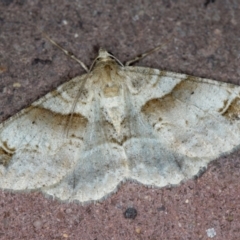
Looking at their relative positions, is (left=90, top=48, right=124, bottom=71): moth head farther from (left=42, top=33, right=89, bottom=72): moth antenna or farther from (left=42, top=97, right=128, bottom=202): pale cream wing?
(left=42, top=97, right=128, bottom=202): pale cream wing

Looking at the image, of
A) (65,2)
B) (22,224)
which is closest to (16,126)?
(22,224)

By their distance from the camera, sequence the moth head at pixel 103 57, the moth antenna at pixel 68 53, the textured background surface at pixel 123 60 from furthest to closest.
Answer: the moth antenna at pixel 68 53 → the moth head at pixel 103 57 → the textured background surface at pixel 123 60

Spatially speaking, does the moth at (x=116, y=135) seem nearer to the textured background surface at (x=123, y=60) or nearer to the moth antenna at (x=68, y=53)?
the textured background surface at (x=123, y=60)

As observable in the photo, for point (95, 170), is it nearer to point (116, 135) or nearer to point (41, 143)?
point (116, 135)

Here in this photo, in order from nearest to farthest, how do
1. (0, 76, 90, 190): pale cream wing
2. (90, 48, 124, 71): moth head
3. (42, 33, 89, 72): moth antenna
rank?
1. (0, 76, 90, 190): pale cream wing
2. (90, 48, 124, 71): moth head
3. (42, 33, 89, 72): moth antenna

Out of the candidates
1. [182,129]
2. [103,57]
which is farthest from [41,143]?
[182,129]

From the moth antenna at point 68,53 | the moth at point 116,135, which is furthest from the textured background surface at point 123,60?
the moth at point 116,135

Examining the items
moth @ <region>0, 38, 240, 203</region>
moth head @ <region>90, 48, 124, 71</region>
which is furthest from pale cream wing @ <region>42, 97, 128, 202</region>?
moth head @ <region>90, 48, 124, 71</region>
